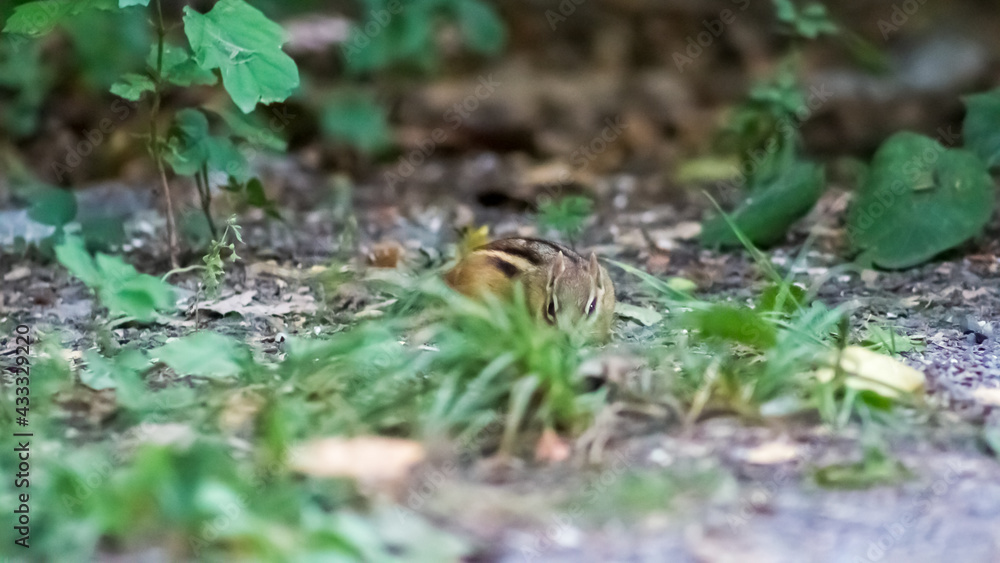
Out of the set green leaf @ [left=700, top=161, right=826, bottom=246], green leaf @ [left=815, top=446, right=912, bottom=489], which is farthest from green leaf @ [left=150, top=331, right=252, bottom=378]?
green leaf @ [left=700, top=161, right=826, bottom=246]

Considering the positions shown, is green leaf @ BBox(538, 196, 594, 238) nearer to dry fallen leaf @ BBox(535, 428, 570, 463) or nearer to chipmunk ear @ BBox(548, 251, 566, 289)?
chipmunk ear @ BBox(548, 251, 566, 289)

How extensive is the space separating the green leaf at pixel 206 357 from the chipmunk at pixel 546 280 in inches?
28.6

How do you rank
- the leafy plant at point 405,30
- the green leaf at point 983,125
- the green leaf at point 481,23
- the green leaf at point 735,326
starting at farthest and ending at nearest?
the green leaf at point 481,23 → the leafy plant at point 405,30 → the green leaf at point 983,125 → the green leaf at point 735,326

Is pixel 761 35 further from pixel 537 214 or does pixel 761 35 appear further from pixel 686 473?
pixel 686 473

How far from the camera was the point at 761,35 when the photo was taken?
6.95m

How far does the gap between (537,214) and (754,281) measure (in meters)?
1.24

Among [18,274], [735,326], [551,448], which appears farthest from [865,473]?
[18,274]

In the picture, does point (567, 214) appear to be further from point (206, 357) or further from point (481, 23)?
point (206, 357)

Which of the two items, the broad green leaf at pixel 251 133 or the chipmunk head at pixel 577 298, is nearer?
the chipmunk head at pixel 577 298

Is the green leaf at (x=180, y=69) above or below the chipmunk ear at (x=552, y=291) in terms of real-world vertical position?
above

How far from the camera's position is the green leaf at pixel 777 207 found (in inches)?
173

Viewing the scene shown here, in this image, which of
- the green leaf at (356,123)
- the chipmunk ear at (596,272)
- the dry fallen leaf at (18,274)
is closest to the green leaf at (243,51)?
the chipmunk ear at (596,272)
